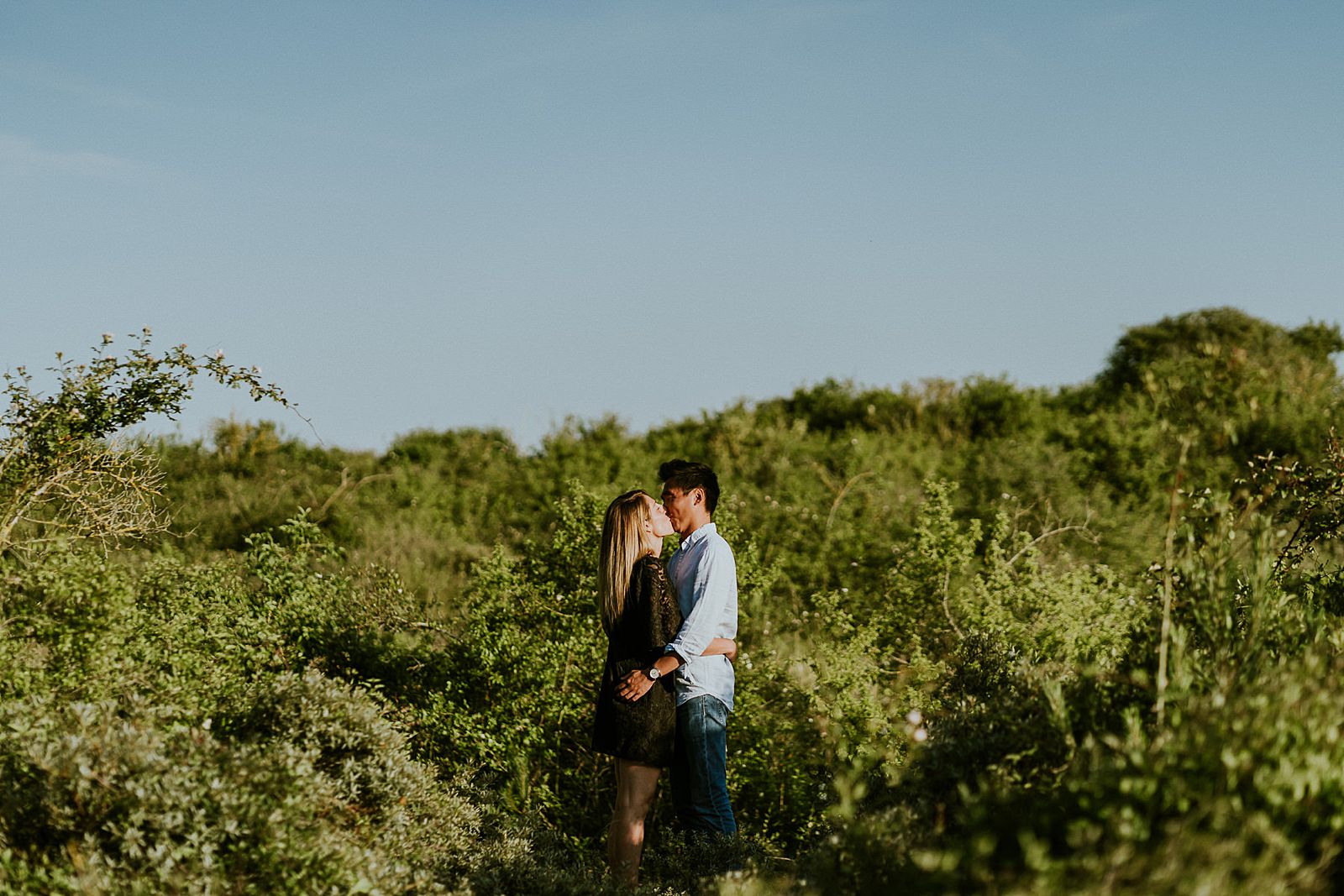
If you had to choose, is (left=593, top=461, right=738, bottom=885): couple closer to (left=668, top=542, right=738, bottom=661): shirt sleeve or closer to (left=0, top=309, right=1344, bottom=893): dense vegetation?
(left=668, top=542, right=738, bottom=661): shirt sleeve

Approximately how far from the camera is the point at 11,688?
4664 millimetres

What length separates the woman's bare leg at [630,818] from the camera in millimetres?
4852

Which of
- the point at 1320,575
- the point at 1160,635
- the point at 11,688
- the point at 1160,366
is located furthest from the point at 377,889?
the point at 1160,366

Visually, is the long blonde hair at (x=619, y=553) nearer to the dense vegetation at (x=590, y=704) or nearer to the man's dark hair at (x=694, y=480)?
the man's dark hair at (x=694, y=480)

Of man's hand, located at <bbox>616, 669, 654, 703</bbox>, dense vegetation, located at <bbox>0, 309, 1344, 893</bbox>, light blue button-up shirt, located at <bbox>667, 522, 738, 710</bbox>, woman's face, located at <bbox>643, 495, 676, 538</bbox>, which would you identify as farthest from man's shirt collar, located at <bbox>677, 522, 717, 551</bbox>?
dense vegetation, located at <bbox>0, 309, 1344, 893</bbox>

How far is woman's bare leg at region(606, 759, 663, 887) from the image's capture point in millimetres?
4852

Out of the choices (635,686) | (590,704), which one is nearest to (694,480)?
(635,686)

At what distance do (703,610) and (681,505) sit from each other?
60 centimetres

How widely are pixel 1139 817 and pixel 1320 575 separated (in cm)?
374

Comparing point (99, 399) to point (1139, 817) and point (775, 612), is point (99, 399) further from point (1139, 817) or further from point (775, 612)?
point (775, 612)

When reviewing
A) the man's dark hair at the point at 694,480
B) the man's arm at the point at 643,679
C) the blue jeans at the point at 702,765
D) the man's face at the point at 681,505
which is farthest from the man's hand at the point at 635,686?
the man's dark hair at the point at 694,480

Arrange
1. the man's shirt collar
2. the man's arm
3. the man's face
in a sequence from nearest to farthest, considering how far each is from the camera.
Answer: the man's arm → the man's shirt collar → the man's face

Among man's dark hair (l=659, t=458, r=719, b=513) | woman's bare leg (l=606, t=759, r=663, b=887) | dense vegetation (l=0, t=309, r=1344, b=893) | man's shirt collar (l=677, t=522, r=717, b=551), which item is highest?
man's dark hair (l=659, t=458, r=719, b=513)

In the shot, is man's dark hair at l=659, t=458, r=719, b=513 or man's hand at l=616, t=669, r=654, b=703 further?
man's dark hair at l=659, t=458, r=719, b=513
